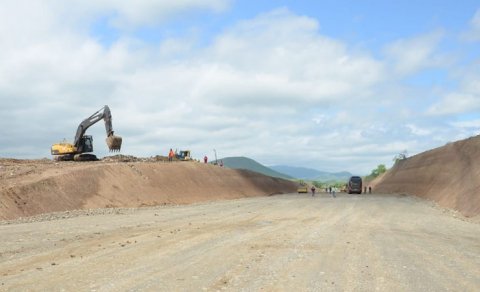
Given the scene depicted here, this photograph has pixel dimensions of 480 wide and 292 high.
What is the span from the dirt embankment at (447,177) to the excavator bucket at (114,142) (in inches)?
1279

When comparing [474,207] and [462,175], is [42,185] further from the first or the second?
[462,175]

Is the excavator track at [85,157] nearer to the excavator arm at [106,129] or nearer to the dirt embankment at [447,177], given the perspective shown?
the excavator arm at [106,129]

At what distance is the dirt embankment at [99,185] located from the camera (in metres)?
35.2

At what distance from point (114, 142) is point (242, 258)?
3890 cm

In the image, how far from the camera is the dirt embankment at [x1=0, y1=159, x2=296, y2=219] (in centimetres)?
3525

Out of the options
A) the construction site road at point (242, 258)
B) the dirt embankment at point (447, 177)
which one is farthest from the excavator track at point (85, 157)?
the dirt embankment at point (447, 177)

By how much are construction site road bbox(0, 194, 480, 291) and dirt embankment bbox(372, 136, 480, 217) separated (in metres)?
16.4

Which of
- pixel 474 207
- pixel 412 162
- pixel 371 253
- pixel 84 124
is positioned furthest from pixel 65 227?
pixel 412 162

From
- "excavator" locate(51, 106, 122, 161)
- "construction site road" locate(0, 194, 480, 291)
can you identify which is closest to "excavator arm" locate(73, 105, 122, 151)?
"excavator" locate(51, 106, 122, 161)

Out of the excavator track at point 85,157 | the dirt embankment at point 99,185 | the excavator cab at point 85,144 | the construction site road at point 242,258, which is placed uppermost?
the excavator cab at point 85,144

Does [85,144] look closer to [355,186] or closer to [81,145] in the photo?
[81,145]

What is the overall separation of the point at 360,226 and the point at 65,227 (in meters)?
15.0

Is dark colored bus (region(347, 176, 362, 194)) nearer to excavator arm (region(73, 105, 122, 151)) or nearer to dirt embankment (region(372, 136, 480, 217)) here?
dirt embankment (region(372, 136, 480, 217))

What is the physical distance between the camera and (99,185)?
44.2 m
